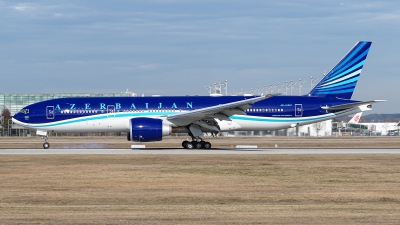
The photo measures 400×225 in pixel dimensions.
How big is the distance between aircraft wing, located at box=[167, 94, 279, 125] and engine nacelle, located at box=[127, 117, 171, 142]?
1.08 meters

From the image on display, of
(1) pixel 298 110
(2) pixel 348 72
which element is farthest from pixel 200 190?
(2) pixel 348 72

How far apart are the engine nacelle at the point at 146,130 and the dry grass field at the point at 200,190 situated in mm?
5893

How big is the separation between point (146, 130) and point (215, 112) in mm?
4323

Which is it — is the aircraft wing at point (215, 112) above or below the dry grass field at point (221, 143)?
above

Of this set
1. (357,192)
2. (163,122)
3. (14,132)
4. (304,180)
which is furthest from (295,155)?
(14,132)

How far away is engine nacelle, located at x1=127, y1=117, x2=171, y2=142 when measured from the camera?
35.7m

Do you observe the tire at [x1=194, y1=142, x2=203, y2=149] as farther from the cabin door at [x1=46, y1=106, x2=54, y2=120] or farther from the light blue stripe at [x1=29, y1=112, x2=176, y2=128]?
the cabin door at [x1=46, y1=106, x2=54, y2=120]

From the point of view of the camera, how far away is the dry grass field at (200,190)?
1302cm

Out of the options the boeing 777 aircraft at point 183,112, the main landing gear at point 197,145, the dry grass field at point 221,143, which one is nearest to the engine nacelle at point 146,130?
the boeing 777 aircraft at point 183,112

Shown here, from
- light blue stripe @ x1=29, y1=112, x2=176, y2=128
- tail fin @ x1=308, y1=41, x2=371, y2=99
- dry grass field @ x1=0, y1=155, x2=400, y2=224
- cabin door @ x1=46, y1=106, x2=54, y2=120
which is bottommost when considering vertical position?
dry grass field @ x1=0, y1=155, x2=400, y2=224

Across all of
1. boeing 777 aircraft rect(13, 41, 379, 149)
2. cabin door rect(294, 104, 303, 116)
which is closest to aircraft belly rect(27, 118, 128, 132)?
boeing 777 aircraft rect(13, 41, 379, 149)

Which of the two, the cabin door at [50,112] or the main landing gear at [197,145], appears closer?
the main landing gear at [197,145]

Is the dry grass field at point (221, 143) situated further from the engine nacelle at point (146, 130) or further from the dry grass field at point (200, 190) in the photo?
the dry grass field at point (200, 190)

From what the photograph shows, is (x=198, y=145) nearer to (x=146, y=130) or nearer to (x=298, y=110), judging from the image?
(x=146, y=130)
